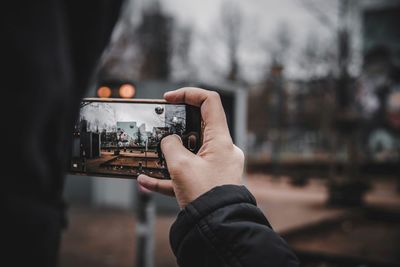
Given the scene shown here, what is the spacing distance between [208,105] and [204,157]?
0.46ft

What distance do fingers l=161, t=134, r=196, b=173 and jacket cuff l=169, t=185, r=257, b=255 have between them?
0.12 metres

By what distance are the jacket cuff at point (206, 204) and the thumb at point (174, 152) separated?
12 cm

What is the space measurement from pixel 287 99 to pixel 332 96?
17466mm

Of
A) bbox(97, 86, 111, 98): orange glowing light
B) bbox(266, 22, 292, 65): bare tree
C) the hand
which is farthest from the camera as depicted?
bbox(266, 22, 292, 65): bare tree

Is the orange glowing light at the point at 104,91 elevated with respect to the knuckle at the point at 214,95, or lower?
elevated

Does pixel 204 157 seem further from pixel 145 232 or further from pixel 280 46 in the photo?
pixel 280 46

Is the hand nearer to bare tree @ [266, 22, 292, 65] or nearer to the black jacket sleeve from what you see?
the black jacket sleeve

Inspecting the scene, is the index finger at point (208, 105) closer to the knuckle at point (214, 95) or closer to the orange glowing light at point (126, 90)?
the knuckle at point (214, 95)

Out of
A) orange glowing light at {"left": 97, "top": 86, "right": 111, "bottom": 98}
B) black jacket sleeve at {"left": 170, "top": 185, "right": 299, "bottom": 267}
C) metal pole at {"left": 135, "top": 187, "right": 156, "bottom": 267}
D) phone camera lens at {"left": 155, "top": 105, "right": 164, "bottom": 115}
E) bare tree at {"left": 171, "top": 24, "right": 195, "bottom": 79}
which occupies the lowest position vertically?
metal pole at {"left": 135, "top": 187, "right": 156, "bottom": 267}

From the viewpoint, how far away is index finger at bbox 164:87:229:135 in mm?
1129

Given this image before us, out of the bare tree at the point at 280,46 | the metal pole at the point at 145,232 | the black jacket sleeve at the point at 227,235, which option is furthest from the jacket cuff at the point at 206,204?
the bare tree at the point at 280,46

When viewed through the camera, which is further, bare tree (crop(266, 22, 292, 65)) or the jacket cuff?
bare tree (crop(266, 22, 292, 65))

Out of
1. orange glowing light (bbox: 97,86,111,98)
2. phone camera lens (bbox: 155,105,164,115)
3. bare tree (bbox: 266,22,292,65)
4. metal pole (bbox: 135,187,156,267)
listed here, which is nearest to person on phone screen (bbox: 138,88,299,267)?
phone camera lens (bbox: 155,105,164,115)

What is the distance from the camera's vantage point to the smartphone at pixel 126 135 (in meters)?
1.22
